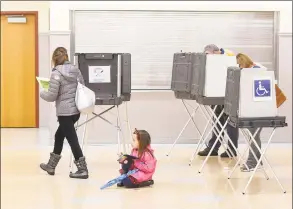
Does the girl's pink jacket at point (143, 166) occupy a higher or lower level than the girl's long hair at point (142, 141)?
lower

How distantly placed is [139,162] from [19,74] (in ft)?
18.3

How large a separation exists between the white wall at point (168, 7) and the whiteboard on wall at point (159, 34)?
7 centimetres

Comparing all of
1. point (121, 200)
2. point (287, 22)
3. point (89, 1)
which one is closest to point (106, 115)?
point (89, 1)

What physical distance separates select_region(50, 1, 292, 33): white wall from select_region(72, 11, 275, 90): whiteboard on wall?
0.07 meters

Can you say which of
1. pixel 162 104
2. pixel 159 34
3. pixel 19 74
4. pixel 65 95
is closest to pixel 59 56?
pixel 65 95

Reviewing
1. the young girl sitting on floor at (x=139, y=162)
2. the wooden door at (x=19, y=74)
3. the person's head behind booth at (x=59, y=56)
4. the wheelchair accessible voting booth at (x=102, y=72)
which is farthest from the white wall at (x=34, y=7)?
the young girl sitting on floor at (x=139, y=162)

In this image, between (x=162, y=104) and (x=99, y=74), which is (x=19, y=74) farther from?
(x=99, y=74)

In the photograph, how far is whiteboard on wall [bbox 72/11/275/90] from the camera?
320 inches

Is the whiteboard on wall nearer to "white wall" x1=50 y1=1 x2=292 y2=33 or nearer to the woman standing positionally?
"white wall" x1=50 y1=1 x2=292 y2=33

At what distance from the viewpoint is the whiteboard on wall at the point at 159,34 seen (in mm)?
8117

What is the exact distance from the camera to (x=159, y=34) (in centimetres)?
816

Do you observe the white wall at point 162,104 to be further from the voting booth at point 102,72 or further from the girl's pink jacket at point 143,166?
the girl's pink jacket at point 143,166

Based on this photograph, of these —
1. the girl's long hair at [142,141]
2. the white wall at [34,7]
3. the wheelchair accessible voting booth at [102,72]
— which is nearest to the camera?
the girl's long hair at [142,141]

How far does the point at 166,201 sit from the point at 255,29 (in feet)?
13.1
